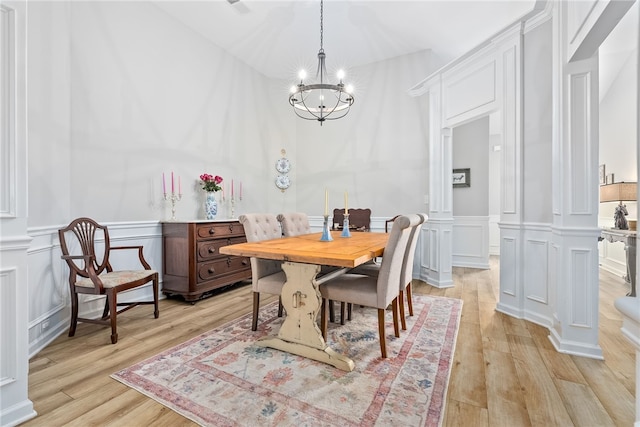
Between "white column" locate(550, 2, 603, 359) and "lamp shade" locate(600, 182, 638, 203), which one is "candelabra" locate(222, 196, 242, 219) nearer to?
"white column" locate(550, 2, 603, 359)

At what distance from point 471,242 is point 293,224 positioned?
3614 millimetres

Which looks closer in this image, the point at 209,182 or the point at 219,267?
the point at 219,267

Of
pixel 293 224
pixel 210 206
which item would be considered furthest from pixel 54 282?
pixel 293 224

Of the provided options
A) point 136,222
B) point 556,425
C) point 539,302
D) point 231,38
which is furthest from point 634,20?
point 136,222

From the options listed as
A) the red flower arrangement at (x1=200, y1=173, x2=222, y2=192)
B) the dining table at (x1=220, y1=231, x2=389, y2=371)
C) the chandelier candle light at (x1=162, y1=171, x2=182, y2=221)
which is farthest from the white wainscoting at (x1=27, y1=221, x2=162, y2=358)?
the dining table at (x1=220, y1=231, x2=389, y2=371)

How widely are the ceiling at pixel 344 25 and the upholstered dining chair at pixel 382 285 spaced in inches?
99.5

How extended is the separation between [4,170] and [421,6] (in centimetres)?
392

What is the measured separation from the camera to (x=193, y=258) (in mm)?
3199

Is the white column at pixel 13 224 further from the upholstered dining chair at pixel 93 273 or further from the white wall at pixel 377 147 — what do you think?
the white wall at pixel 377 147

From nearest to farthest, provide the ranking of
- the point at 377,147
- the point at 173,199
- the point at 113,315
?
the point at 113,315 → the point at 173,199 → the point at 377,147

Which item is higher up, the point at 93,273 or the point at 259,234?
the point at 259,234

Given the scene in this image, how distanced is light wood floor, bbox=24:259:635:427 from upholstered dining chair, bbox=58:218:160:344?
21 centimetres

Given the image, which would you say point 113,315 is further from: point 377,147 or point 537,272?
point 377,147

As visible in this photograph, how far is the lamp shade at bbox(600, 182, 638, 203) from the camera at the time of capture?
3.72m
